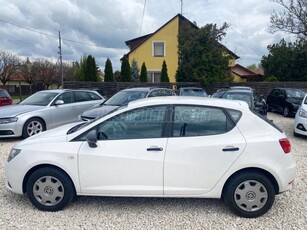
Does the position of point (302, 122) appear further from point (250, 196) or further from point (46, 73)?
point (46, 73)

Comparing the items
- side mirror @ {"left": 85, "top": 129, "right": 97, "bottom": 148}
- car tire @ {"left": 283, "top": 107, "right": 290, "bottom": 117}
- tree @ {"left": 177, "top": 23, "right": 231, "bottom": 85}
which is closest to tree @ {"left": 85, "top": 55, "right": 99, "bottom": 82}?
tree @ {"left": 177, "top": 23, "right": 231, "bottom": 85}

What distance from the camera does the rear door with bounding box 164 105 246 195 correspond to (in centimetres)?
312

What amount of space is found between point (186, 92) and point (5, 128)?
1061 cm

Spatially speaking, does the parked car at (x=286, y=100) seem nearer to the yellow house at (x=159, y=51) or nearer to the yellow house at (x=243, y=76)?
the yellow house at (x=159, y=51)

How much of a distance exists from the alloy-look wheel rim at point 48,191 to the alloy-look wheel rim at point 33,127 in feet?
14.4

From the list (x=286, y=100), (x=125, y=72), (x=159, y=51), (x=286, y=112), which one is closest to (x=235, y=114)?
(x=286, y=112)

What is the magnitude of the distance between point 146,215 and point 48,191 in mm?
1306

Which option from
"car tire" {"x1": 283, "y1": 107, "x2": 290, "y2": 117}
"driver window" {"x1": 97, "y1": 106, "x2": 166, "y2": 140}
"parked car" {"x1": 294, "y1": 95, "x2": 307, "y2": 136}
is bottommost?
"car tire" {"x1": 283, "y1": 107, "x2": 290, "y2": 117}

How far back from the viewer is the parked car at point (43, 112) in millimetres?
6902

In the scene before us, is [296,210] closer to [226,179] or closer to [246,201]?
[246,201]

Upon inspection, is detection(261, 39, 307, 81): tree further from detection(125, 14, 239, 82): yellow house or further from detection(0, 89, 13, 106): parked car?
detection(0, 89, 13, 106): parked car

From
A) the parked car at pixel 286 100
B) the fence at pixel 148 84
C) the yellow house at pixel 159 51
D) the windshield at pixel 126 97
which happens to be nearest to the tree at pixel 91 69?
the fence at pixel 148 84

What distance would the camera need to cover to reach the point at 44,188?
3.31 m

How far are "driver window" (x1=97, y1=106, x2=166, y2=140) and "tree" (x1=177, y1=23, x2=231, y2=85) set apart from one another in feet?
55.1
